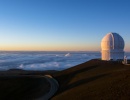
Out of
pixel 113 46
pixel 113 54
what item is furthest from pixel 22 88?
pixel 113 46

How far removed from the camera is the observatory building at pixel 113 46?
199 ft

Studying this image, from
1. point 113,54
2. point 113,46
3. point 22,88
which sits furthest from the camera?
point 113,54

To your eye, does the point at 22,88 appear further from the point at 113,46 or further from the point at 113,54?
the point at 113,46

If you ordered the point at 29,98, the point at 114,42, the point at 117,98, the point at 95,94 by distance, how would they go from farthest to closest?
the point at 114,42
the point at 29,98
the point at 95,94
the point at 117,98

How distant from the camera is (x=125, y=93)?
24.7m

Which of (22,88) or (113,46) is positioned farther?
(113,46)

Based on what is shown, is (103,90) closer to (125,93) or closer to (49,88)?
(125,93)

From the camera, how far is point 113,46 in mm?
60656

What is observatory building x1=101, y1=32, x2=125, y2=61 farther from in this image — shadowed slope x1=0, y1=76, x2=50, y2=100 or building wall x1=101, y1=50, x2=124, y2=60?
shadowed slope x1=0, y1=76, x2=50, y2=100

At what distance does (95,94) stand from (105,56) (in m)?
36.2

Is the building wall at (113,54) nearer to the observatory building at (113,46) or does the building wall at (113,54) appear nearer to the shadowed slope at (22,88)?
the observatory building at (113,46)

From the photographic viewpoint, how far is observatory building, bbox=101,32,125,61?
199ft

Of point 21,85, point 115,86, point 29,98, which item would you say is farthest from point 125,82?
point 21,85

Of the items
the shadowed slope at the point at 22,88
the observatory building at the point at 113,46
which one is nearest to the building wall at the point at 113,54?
the observatory building at the point at 113,46
